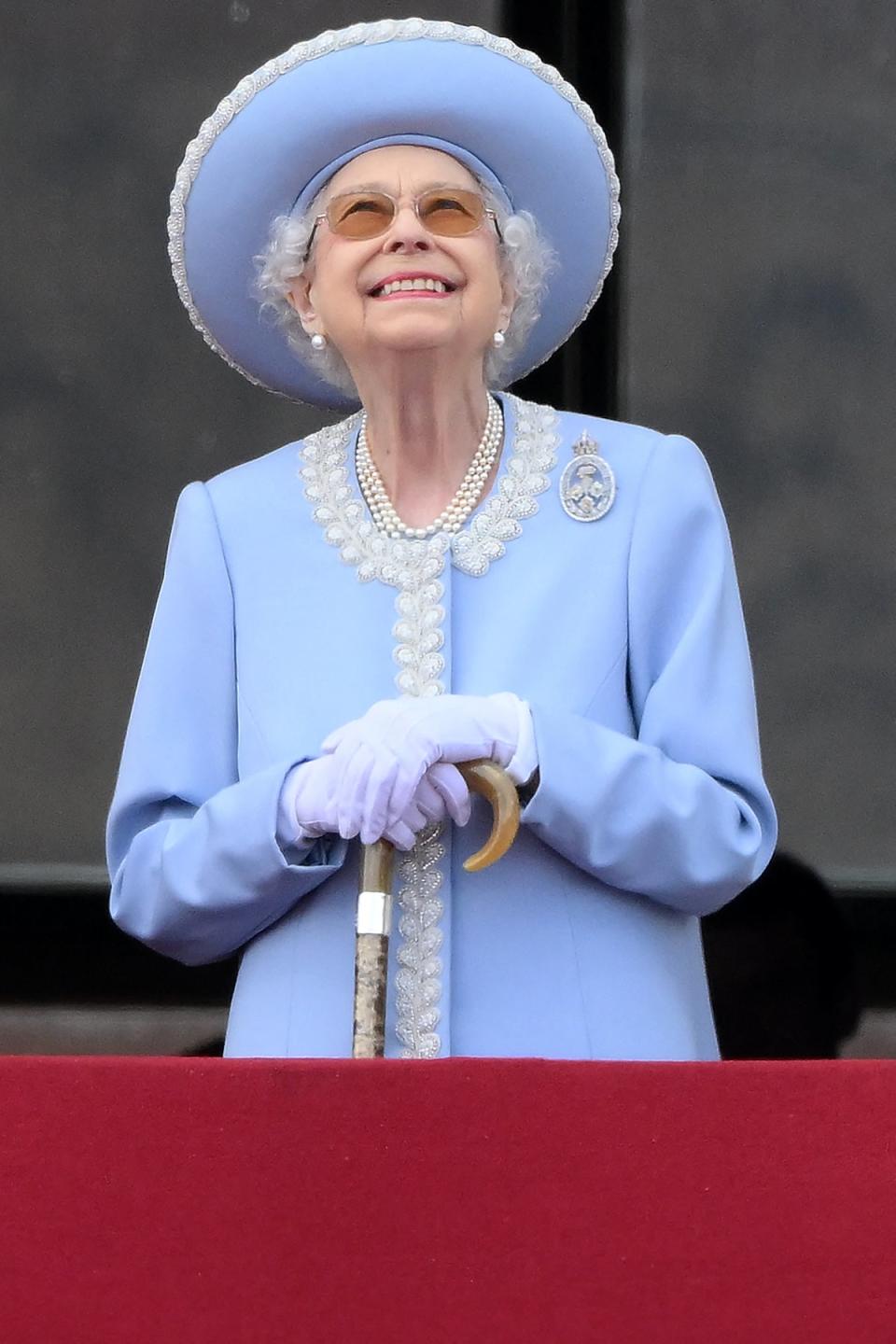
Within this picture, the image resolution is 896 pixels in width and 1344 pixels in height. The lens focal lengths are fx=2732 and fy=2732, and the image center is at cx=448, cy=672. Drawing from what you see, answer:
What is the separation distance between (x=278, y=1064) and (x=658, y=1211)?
0.93 feet

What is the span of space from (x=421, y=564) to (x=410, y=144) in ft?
1.37

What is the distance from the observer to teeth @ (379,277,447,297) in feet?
8.70

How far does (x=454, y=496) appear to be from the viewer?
9.04ft

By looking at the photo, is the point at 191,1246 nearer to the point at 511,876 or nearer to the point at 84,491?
the point at 511,876

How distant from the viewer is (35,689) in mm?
4074

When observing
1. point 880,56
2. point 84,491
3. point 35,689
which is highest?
point 880,56

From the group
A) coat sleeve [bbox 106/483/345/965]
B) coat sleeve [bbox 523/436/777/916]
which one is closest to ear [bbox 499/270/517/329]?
coat sleeve [bbox 523/436/777/916]

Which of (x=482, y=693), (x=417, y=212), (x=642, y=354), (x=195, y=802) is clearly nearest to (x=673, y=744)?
(x=482, y=693)

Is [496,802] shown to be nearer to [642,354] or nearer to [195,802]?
[195,802]

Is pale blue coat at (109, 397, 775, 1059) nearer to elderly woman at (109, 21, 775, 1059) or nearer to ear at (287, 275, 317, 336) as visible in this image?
elderly woman at (109, 21, 775, 1059)

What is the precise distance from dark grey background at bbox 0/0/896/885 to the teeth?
1239 millimetres

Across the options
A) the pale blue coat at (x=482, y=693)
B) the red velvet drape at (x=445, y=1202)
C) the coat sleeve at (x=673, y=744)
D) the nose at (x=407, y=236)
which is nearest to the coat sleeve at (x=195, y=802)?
the pale blue coat at (x=482, y=693)

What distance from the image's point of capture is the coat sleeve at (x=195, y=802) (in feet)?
8.24

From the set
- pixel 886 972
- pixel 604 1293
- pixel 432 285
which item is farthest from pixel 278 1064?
pixel 886 972
